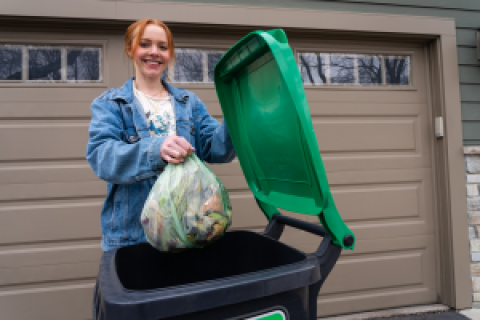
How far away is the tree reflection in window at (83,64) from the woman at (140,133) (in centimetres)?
→ 153

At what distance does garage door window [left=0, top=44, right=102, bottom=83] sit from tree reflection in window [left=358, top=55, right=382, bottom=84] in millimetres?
2534

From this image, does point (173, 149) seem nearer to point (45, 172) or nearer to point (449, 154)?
point (45, 172)

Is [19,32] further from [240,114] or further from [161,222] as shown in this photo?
[161,222]

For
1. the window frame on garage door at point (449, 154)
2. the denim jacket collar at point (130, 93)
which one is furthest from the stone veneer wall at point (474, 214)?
the denim jacket collar at point (130, 93)

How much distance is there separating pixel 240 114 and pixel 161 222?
2.05 ft

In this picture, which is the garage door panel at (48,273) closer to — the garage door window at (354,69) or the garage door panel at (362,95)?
the garage door panel at (362,95)

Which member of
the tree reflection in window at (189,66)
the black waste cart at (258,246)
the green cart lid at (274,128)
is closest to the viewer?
the black waste cart at (258,246)

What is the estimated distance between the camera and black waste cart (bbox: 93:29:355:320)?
32.4 inches

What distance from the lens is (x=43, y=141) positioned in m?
2.67

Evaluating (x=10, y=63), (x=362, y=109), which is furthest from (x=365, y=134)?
(x=10, y=63)

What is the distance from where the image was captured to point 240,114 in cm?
145

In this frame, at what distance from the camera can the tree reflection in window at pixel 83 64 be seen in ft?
9.10

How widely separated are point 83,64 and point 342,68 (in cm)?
246

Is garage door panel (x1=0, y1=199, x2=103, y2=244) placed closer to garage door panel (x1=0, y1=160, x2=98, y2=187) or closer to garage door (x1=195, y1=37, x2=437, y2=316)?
garage door panel (x1=0, y1=160, x2=98, y2=187)
